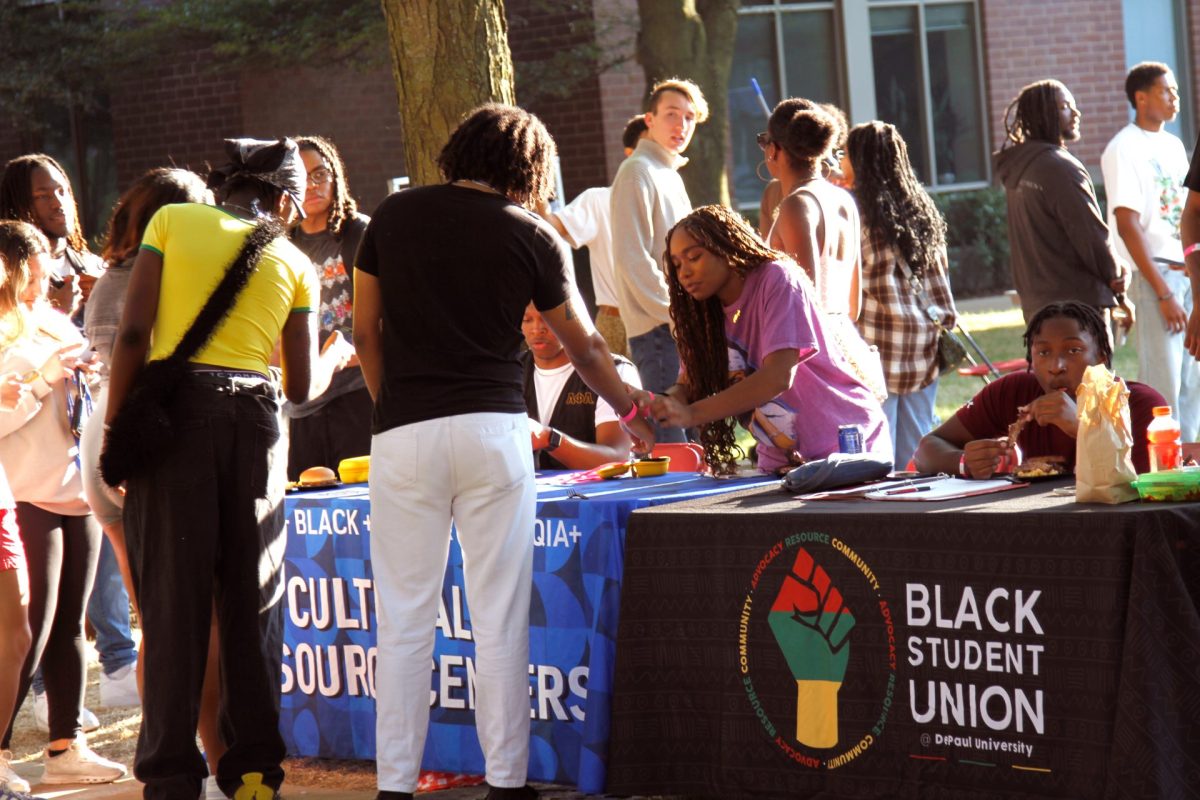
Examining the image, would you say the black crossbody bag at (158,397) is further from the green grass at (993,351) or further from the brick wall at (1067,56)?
the brick wall at (1067,56)

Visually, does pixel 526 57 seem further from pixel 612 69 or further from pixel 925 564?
pixel 925 564

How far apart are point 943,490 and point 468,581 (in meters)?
1.29

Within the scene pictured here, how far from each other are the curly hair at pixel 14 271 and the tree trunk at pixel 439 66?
1.90 meters

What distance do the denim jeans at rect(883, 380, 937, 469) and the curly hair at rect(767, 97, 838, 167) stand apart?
44.5 inches

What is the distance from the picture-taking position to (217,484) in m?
4.29

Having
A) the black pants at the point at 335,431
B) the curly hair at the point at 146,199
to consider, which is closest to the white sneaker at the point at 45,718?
the black pants at the point at 335,431

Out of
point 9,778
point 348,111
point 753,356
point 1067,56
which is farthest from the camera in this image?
point 1067,56

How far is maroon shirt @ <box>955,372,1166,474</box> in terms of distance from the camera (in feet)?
13.8

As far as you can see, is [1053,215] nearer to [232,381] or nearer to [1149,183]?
[1149,183]

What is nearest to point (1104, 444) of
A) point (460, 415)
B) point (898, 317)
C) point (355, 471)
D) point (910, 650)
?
point (910, 650)

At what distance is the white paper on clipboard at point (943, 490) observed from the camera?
159 inches

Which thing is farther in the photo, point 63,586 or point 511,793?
point 63,586

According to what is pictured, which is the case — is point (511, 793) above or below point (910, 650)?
below

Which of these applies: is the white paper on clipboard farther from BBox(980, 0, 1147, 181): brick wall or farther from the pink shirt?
BBox(980, 0, 1147, 181): brick wall
